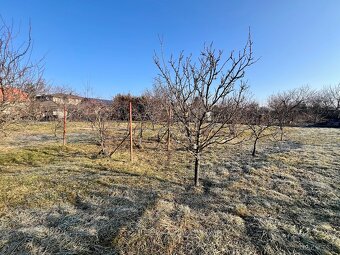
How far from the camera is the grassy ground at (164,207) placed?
2.59 metres

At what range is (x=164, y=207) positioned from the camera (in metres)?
3.49

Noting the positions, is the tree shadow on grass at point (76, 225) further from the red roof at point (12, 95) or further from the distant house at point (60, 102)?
the distant house at point (60, 102)

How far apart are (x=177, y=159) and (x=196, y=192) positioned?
9.02ft

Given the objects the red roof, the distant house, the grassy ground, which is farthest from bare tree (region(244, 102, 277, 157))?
the distant house

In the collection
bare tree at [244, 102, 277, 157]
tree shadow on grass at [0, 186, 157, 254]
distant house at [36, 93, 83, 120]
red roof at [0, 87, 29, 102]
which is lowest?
tree shadow on grass at [0, 186, 157, 254]

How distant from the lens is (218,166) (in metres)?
6.32

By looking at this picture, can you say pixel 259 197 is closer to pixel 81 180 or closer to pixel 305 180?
pixel 305 180

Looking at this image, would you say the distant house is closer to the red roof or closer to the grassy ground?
the grassy ground

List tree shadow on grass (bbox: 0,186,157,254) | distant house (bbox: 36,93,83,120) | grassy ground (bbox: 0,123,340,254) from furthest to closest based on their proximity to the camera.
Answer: distant house (bbox: 36,93,83,120)
grassy ground (bbox: 0,123,340,254)
tree shadow on grass (bbox: 0,186,157,254)

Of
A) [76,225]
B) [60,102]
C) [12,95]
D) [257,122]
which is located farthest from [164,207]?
[60,102]

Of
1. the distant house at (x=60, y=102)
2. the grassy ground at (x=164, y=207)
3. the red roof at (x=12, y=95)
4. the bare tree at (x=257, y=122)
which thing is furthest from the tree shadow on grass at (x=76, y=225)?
the distant house at (x=60, y=102)

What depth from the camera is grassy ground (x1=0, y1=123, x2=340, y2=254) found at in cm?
259

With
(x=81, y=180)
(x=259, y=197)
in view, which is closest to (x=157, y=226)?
(x=259, y=197)

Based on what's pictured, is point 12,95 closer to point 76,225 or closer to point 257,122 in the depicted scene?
point 76,225
